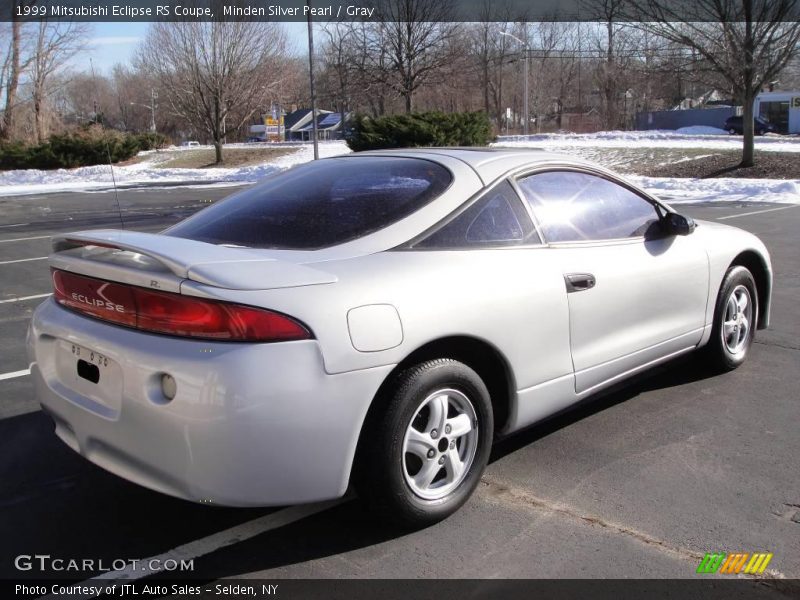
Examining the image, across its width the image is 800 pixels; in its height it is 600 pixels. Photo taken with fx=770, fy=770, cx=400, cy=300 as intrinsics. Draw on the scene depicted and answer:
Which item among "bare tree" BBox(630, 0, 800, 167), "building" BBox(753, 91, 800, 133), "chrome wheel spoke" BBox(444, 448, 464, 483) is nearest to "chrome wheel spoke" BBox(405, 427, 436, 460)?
"chrome wheel spoke" BBox(444, 448, 464, 483)

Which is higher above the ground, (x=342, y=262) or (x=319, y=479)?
(x=342, y=262)

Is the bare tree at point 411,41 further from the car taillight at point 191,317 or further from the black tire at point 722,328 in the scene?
the car taillight at point 191,317

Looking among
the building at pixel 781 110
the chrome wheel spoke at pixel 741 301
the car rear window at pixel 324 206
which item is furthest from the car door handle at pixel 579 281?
the building at pixel 781 110

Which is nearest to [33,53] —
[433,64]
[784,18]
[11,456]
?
[433,64]

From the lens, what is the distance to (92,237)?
322cm

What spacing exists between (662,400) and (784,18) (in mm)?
19146

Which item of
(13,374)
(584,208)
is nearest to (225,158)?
(13,374)

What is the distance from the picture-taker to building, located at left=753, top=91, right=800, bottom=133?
49844mm

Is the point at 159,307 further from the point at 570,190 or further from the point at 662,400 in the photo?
the point at 662,400

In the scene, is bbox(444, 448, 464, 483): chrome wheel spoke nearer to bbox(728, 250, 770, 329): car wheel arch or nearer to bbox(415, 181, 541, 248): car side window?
bbox(415, 181, 541, 248): car side window

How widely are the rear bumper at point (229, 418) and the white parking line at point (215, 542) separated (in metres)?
0.34

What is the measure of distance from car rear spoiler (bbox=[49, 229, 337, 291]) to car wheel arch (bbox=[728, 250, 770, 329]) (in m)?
3.46

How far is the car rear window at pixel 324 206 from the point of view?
3.28m

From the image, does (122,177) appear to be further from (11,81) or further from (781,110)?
(781,110)
